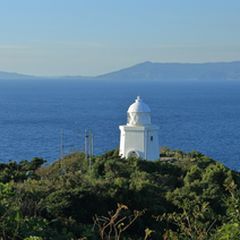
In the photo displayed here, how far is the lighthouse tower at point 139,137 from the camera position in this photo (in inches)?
1067

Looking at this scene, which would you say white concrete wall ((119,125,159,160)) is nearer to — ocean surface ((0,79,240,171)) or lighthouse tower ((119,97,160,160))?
lighthouse tower ((119,97,160,160))

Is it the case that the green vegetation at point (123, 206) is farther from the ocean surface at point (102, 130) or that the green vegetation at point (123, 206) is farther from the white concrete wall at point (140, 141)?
the ocean surface at point (102, 130)

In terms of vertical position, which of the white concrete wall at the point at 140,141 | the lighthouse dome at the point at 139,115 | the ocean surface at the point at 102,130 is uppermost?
the lighthouse dome at the point at 139,115

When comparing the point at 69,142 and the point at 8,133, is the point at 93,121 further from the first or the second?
the point at 69,142

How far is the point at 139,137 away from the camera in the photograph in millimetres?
27188

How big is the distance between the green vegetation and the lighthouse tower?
113 inches

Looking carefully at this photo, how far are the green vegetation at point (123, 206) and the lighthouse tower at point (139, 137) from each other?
2.87 m

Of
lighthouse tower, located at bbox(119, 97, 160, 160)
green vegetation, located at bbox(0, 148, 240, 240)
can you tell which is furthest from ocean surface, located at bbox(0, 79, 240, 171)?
green vegetation, located at bbox(0, 148, 240, 240)

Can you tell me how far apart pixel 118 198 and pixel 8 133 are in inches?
1987

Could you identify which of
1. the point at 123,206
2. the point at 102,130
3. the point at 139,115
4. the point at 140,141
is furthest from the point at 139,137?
the point at 102,130

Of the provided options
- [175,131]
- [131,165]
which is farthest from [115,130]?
[131,165]

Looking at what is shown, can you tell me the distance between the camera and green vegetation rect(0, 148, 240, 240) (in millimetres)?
6199

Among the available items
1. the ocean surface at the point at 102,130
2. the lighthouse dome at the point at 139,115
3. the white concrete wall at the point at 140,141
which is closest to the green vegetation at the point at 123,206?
the white concrete wall at the point at 140,141

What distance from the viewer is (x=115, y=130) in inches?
2618
